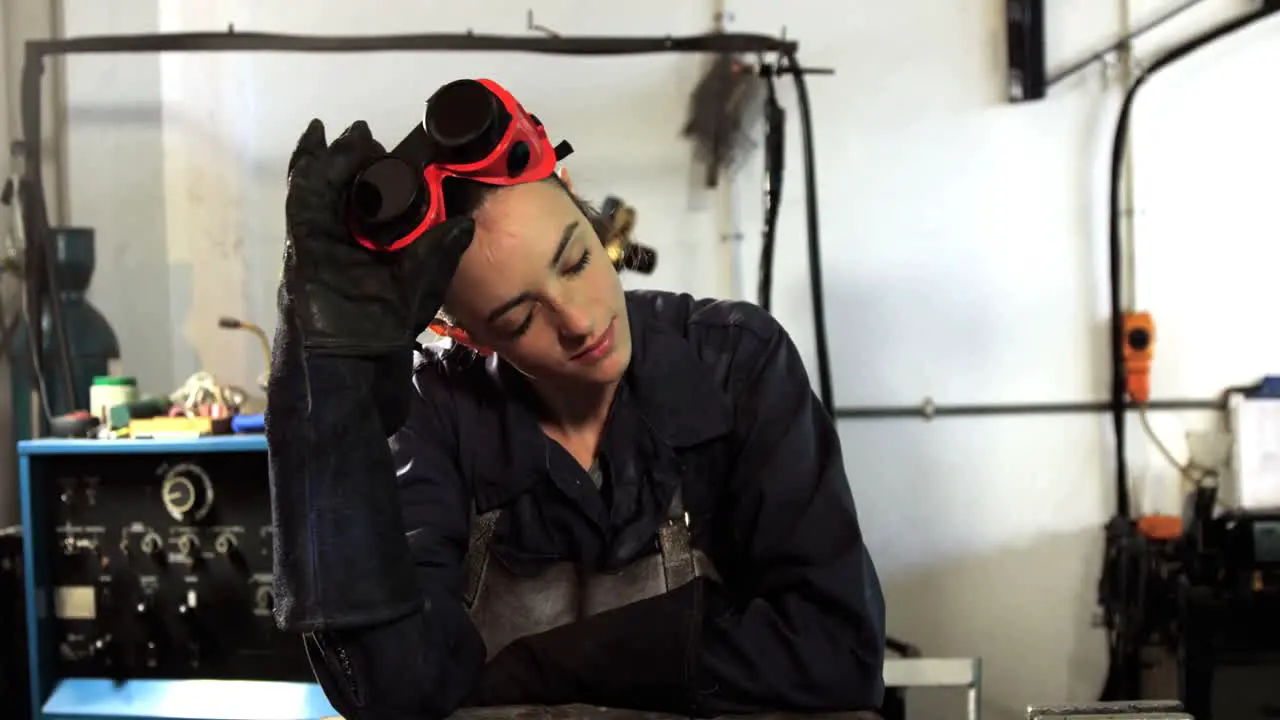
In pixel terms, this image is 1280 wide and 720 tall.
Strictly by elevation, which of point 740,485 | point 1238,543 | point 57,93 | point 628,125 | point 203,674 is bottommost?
point 203,674

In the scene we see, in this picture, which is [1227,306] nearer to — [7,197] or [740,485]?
[740,485]

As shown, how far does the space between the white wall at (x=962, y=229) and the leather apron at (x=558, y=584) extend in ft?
2.41

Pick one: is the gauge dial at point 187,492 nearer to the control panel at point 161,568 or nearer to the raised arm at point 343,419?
the control panel at point 161,568

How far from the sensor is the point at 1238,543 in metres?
1.26

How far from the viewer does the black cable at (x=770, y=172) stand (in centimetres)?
146

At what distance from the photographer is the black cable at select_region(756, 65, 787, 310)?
146cm

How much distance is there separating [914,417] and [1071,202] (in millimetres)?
443

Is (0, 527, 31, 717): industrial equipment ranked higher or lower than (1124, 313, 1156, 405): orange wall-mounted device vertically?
lower

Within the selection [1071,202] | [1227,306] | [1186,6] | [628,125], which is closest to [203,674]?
[628,125]

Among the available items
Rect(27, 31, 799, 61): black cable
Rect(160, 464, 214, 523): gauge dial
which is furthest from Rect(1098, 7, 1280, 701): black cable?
Rect(160, 464, 214, 523): gauge dial

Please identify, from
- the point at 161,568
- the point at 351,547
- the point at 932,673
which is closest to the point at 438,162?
the point at 351,547

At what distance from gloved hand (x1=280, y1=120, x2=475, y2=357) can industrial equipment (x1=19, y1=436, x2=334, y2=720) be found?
2.03 ft

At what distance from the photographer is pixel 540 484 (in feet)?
3.01

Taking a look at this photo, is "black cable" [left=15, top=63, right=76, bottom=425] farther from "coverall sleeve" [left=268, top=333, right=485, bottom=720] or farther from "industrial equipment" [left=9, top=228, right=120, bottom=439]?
"coverall sleeve" [left=268, top=333, right=485, bottom=720]
